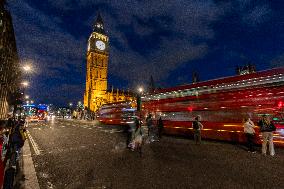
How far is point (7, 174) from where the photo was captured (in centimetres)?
483


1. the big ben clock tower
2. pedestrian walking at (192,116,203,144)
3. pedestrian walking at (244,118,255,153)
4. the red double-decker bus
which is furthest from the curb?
the big ben clock tower

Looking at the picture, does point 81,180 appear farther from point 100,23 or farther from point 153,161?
point 100,23

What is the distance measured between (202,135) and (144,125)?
249 inches

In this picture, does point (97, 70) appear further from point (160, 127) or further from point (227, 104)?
point (227, 104)

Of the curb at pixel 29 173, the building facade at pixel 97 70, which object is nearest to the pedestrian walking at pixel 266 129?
the curb at pixel 29 173

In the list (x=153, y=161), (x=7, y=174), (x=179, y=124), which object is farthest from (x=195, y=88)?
(x=7, y=174)

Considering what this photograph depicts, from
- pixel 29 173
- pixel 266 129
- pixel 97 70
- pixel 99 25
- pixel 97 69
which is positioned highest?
pixel 99 25

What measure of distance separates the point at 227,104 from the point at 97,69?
97.7 m

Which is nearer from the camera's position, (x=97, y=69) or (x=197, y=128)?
(x=197, y=128)

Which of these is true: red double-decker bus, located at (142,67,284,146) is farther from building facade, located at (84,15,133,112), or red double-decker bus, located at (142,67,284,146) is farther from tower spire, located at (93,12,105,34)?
tower spire, located at (93,12,105,34)

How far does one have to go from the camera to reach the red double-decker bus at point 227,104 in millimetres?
11048

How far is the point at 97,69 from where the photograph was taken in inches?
4178

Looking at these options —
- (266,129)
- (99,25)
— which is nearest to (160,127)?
(266,129)

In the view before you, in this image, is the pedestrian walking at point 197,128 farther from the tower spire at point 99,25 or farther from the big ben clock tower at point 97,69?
the tower spire at point 99,25
